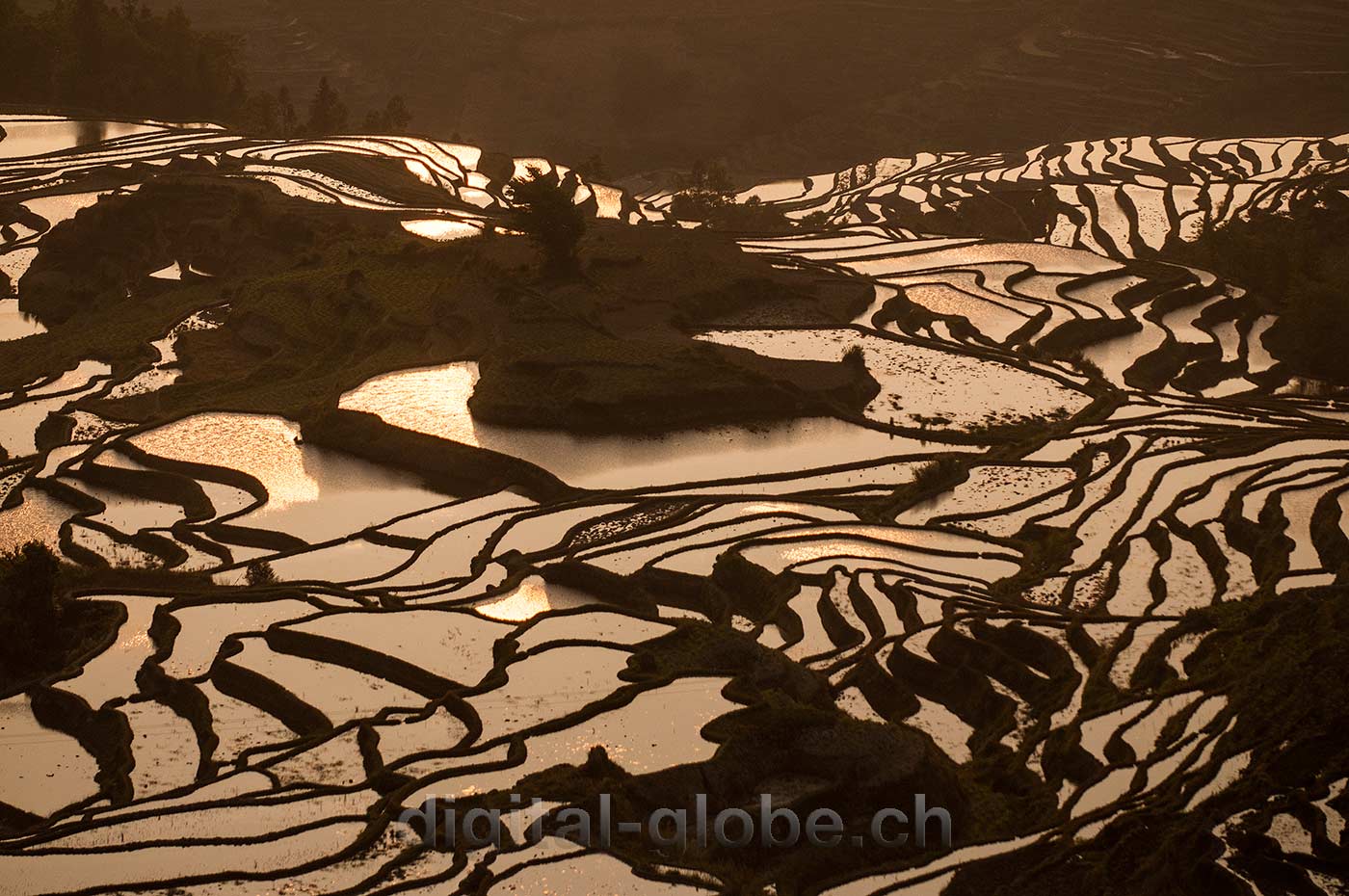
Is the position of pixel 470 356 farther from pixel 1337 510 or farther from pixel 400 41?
pixel 400 41

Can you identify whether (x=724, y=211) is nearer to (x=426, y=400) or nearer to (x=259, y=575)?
(x=426, y=400)

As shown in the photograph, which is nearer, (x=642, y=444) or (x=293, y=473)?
(x=293, y=473)

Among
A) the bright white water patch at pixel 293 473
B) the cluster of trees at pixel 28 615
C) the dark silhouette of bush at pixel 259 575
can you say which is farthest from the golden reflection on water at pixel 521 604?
the cluster of trees at pixel 28 615

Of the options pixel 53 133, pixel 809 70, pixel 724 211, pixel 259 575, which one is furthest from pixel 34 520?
pixel 809 70

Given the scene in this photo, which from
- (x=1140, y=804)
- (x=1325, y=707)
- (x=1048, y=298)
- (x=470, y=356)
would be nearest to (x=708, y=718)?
→ (x=1140, y=804)

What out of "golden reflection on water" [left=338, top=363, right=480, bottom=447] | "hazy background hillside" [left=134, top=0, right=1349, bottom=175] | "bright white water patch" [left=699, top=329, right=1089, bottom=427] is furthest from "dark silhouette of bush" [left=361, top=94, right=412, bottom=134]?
"golden reflection on water" [left=338, top=363, right=480, bottom=447]

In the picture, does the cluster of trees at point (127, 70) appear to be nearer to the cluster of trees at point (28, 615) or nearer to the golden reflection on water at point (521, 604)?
the golden reflection on water at point (521, 604)
